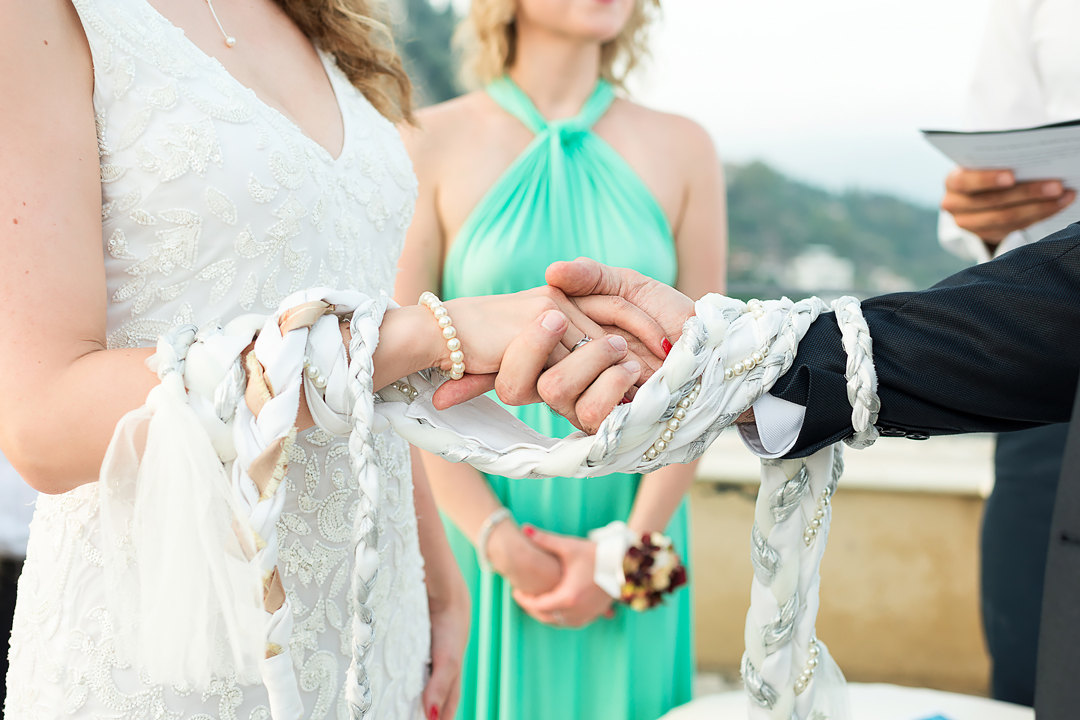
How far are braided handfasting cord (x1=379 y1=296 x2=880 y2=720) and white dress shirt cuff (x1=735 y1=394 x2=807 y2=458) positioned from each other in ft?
0.06

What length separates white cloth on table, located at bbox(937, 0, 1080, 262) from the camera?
1.74 meters

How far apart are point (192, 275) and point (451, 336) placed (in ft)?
0.99

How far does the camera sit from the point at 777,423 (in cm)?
88

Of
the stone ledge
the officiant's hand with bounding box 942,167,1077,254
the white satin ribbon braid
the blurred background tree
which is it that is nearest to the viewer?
the white satin ribbon braid

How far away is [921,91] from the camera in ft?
11.8

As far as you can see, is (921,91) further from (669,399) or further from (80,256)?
(80,256)

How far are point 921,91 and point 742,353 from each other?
327 cm

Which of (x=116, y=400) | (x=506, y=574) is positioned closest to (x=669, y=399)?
(x=116, y=400)

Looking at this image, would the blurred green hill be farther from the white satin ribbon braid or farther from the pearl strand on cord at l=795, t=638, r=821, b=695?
the white satin ribbon braid

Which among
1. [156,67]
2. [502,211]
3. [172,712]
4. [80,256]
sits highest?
[156,67]

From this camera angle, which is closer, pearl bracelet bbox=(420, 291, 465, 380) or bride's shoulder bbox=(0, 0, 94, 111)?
bride's shoulder bbox=(0, 0, 94, 111)

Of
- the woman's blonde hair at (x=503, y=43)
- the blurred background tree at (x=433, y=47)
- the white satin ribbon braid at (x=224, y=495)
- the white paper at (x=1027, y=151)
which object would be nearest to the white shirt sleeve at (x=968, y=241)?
the white paper at (x=1027, y=151)

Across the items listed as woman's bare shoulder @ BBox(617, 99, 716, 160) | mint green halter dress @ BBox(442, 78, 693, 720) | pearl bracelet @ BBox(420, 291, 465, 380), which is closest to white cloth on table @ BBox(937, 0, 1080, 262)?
woman's bare shoulder @ BBox(617, 99, 716, 160)

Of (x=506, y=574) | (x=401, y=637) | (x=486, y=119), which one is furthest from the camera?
(x=486, y=119)
